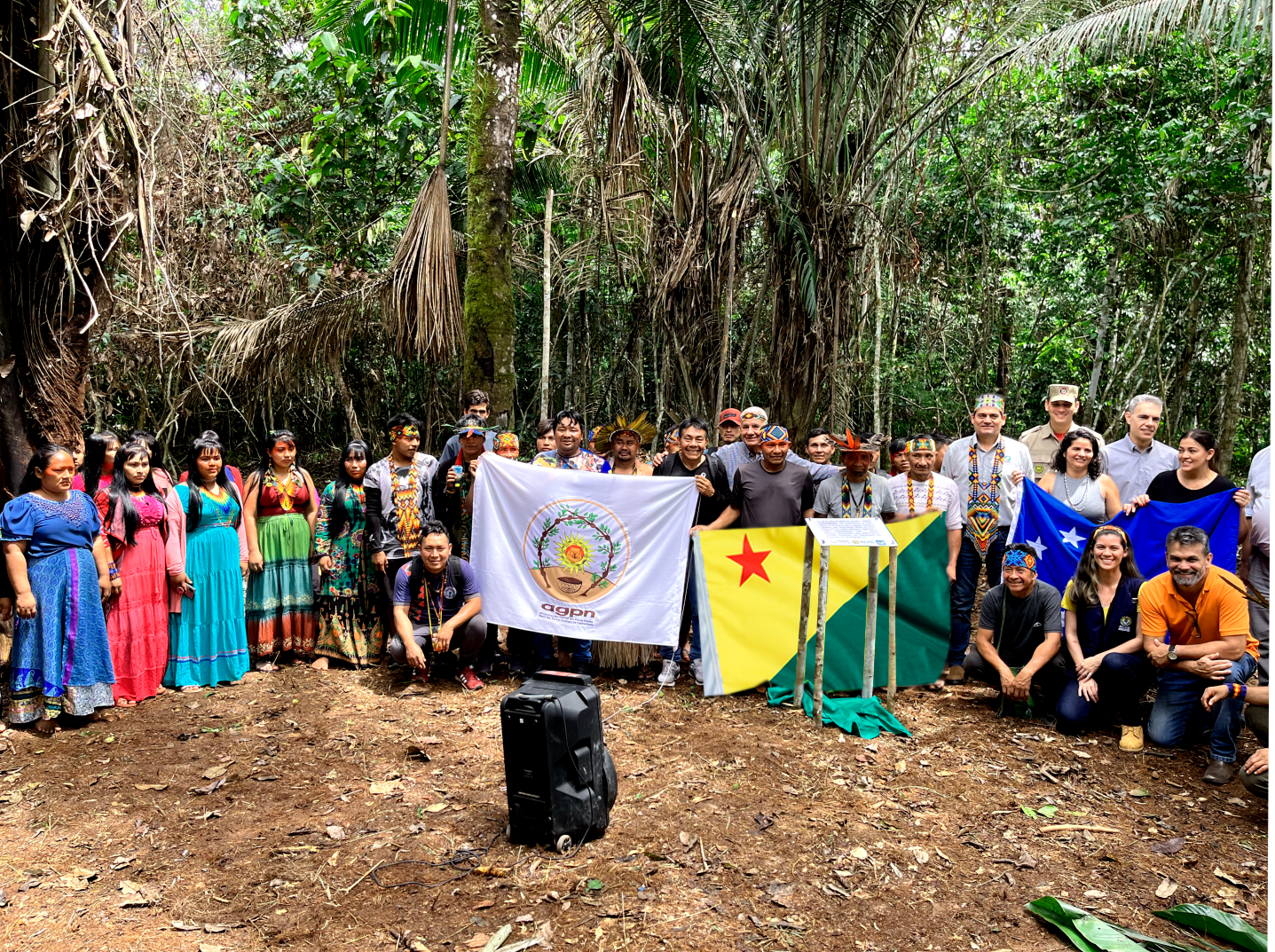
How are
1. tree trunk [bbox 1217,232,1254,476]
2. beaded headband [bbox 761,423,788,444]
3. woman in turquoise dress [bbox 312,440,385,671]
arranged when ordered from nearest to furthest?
beaded headband [bbox 761,423,788,444] → woman in turquoise dress [bbox 312,440,385,671] → tree trunk [bbox 1217,232,1254,476]

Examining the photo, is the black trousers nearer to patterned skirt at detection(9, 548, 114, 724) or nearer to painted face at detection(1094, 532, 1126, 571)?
painted face at detection(1094, 532, 1126, 571)

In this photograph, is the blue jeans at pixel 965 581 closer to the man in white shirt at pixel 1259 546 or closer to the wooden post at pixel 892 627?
the wooden post at pixel 892 627

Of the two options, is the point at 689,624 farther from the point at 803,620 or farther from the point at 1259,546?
the point at 1259,546

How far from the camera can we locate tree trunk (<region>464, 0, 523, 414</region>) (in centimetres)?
747

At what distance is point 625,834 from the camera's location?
13.6 feet

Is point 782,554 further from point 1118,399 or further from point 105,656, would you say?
point 1118,399

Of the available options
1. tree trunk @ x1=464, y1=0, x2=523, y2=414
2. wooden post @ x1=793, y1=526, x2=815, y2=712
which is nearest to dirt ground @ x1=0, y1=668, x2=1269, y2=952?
wooden post @ x1=793, y1=526, x2=815, y2=712

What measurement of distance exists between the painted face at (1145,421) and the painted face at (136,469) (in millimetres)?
6419

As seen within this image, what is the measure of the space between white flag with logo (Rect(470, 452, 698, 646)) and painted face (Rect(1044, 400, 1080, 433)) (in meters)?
2.75

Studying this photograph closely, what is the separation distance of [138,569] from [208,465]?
2.56ft

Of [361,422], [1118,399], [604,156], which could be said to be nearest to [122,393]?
[361,422]

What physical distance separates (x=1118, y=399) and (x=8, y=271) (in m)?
11.5

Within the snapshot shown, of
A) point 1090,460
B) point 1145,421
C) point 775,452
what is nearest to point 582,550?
point 775,452

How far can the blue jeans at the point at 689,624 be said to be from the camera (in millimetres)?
6023
